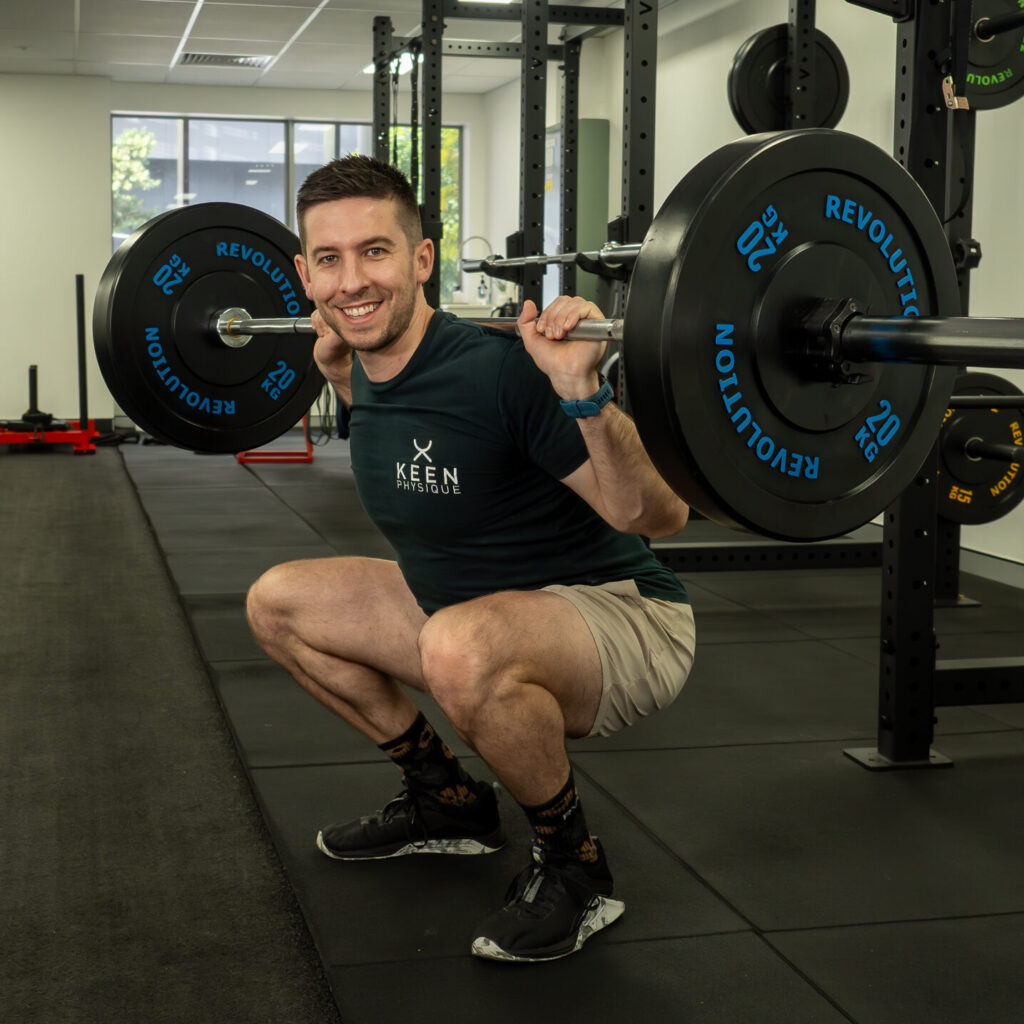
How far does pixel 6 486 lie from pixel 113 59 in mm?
3339

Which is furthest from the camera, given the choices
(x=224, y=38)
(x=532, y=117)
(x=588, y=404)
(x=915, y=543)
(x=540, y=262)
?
(x=224, y=38)

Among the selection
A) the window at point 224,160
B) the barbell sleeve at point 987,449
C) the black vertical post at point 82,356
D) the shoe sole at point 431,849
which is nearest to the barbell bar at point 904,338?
the shoe sole at point 431,849

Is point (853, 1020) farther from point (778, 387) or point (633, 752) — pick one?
point (633, 752)

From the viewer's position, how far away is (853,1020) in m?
1.51

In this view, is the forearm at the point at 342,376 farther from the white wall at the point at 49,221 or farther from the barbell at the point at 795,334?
the white wall at the point at 49,221

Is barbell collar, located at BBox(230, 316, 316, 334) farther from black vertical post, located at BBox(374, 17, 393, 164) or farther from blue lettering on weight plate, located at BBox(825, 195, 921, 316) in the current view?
black vertical post, located at BBox(374, 17, 393, 164)

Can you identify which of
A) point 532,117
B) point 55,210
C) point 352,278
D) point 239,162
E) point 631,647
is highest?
point 239,162

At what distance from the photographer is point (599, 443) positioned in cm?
152

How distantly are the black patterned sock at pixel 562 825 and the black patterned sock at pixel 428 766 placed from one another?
243 millimetres

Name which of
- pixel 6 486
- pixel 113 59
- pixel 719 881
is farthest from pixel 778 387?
pixel 113 59

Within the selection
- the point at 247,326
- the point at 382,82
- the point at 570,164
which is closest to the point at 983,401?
the point at 247,326

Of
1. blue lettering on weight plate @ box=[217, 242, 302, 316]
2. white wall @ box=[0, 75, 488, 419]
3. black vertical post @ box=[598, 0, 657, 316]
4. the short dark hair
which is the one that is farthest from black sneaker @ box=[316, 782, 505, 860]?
white wall @ box=[0, 75, 488, 419]

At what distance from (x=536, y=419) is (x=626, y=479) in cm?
18

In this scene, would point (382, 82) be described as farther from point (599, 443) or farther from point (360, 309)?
point (599, 443)
